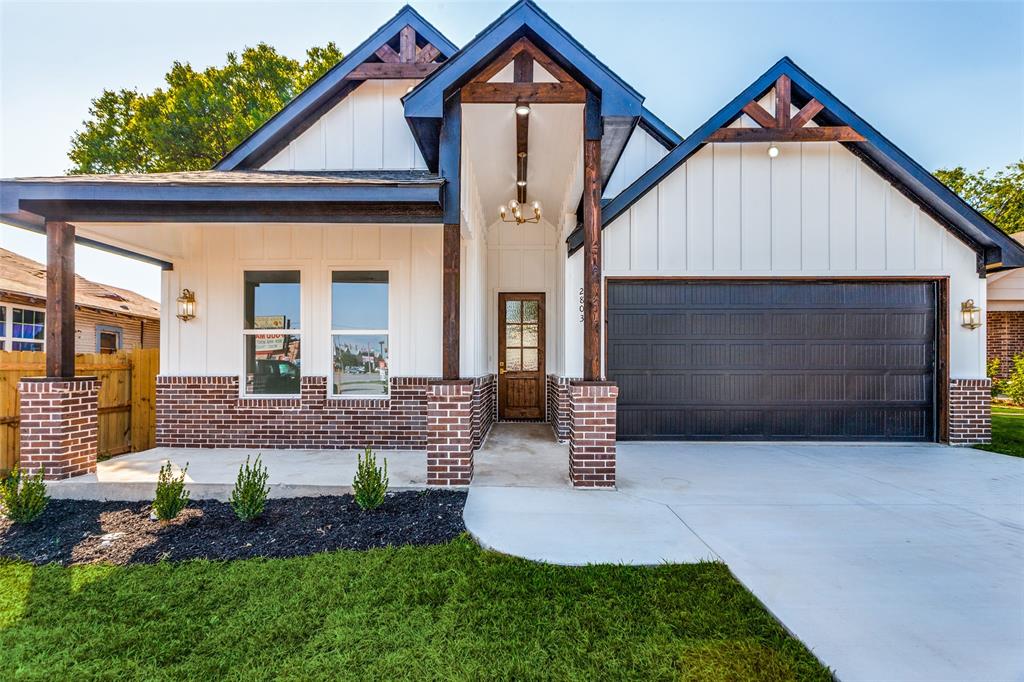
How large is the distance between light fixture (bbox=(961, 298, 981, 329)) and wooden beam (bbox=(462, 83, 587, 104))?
658cm

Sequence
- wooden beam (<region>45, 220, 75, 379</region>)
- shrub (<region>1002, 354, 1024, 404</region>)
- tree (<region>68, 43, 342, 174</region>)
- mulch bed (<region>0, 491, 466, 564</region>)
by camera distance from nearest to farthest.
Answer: mulch bed (<region>0, 491, 466, 564</region>) → wooden beam (<region>45, 220, 75, 379</region>) → shrub (<region>1002, 354, 1024, 404</region>) → tree (<region>68, 43, 342, 174</region>)

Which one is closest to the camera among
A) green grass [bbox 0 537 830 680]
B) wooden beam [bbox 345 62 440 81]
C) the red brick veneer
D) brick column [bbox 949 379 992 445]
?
green grass [bbox 0 537 830 680]

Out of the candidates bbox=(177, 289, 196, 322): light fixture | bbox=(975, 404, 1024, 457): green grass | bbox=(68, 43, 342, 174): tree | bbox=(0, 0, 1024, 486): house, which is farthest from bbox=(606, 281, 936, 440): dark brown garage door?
bbox=(68, 43, 342, 174): tree

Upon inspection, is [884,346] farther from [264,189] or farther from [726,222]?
[264,189]

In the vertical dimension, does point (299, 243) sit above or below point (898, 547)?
above

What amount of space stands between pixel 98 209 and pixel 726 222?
774 centimetres

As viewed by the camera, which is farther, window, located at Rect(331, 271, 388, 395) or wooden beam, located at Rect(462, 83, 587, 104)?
window, located at Rect(331, 271, 388, 395)

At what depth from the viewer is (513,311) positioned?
8750 millimetres

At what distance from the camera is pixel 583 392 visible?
14.3 ft

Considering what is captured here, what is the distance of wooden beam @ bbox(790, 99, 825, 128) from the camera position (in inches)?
247

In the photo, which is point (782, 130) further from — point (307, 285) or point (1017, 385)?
point (1017, 385)

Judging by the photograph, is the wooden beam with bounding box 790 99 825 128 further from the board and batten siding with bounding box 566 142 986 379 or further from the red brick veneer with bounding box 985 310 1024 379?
the red brick veneer with bounding box 985 310 1024 379

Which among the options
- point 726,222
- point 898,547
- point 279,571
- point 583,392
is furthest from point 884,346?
point 279,571

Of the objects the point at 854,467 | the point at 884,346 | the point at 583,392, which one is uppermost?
the point at 884,346
